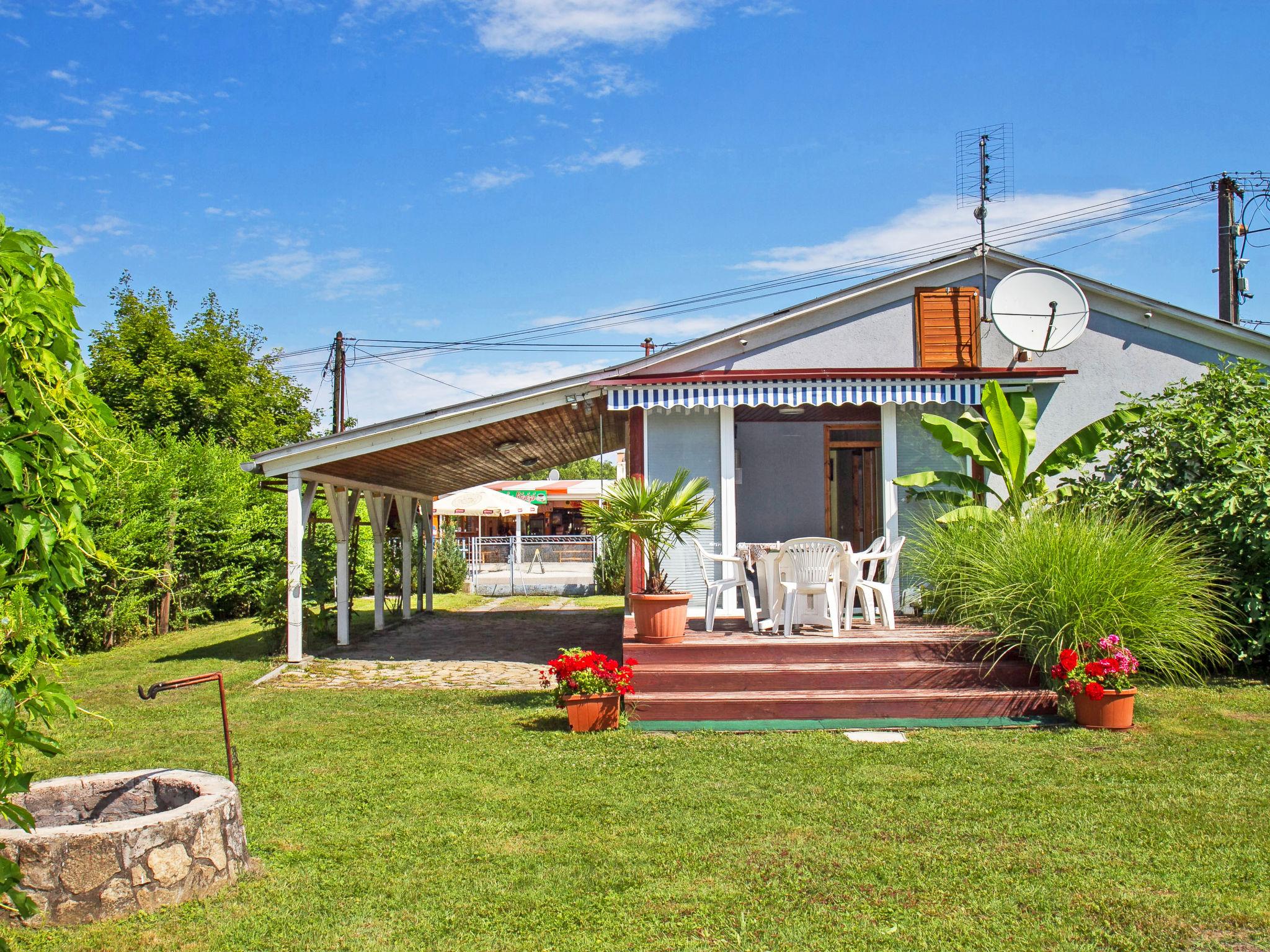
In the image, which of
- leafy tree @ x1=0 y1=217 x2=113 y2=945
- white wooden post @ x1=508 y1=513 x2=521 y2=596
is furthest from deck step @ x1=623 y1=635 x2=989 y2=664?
white wooden post @ x1=508 y1=513 x2=521 y2=596

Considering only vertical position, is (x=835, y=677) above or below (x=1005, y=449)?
below

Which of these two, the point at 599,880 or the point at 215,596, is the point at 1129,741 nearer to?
the point at 599,880

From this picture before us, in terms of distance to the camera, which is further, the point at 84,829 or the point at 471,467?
the point at 471,467

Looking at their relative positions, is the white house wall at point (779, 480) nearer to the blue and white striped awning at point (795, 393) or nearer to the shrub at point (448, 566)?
the blue and white striped awning at point (795, 393)

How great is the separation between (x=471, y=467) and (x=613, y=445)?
2.77m

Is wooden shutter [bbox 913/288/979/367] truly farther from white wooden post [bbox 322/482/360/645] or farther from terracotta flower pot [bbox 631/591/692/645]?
white wooden post [bbox 322/482/360/645]

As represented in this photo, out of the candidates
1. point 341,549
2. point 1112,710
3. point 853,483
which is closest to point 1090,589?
point 1112,710

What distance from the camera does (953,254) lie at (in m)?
11.8

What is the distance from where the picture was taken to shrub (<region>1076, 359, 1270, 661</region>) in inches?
360

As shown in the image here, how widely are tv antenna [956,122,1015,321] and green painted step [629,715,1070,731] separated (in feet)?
23.0

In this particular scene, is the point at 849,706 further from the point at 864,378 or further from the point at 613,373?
the point at 613,373

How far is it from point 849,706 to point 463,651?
7002 millimetres

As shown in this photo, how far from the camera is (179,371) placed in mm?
26328

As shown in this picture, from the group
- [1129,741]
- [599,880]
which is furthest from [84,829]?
[1129,741]
